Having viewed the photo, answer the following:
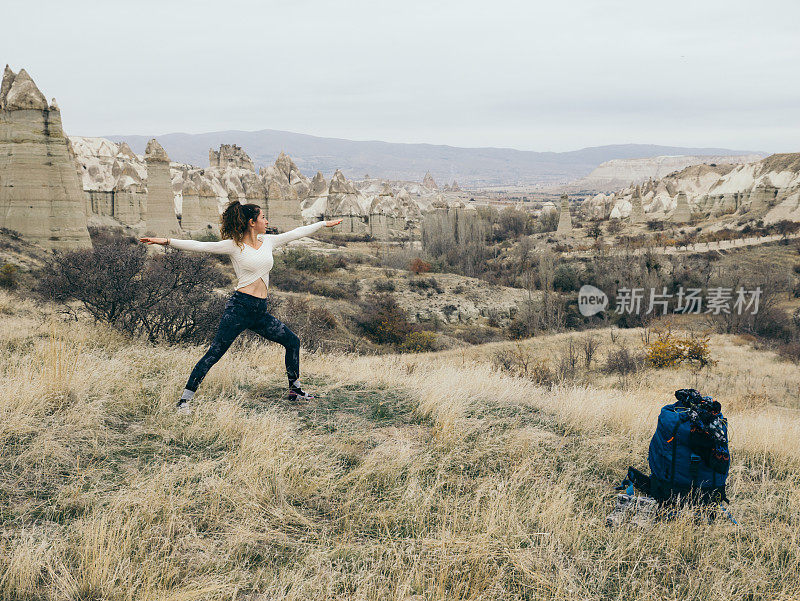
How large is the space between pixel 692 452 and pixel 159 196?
39.5 metres

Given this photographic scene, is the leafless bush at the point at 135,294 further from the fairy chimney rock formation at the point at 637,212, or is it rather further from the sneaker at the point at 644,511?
the fairy chimney rock formation at the point at 637,212

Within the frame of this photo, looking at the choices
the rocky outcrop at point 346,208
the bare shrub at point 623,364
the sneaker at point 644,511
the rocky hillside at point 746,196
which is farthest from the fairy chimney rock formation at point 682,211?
the sneaker at point 644,511

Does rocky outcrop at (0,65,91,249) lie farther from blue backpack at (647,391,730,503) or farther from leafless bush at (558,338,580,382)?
blue backpack at (647,391,730,503)

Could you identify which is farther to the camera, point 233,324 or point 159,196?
point 159,196

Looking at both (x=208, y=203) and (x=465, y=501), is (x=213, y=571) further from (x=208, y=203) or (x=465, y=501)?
(x=208, y=203)

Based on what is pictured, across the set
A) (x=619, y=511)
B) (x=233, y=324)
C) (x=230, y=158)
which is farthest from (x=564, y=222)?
(x=619, y=511)

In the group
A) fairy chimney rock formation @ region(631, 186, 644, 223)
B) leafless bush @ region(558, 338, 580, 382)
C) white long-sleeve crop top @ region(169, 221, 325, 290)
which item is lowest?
leafless bush @ region(558, 338, 580, 382)

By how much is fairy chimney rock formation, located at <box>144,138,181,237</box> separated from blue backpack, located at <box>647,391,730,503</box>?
1510 inches

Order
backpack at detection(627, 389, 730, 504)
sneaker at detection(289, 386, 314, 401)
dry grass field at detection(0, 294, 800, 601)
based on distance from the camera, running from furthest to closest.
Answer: sneaker at detection(289, 386, 314, 401)
backpack at detection(627, 389, 730, 504)
dry grass field at detection(0, 294, 800, 601)

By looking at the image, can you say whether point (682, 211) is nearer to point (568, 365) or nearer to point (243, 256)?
point (568, 365)

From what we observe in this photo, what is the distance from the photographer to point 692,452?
10.4ft

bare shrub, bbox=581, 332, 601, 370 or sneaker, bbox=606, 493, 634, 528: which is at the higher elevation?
sneaker, bbox=606, 493, 634, 528

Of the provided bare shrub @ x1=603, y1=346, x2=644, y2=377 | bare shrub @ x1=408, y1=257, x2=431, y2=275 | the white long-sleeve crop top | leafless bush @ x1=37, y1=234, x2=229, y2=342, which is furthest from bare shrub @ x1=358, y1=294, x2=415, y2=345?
the white long-sleeve crop top

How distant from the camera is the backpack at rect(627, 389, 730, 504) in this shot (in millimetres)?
3113
